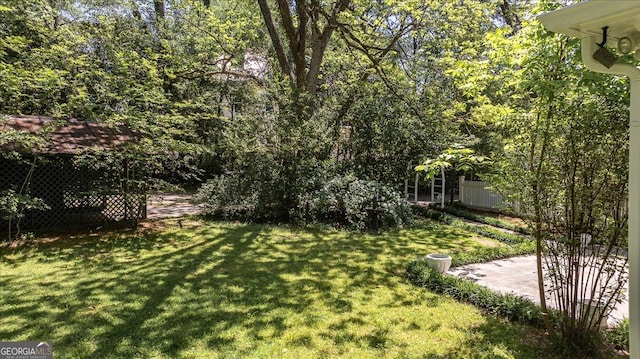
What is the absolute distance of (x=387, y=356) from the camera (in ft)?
10.7

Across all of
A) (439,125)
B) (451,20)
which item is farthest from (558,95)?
(451,20)

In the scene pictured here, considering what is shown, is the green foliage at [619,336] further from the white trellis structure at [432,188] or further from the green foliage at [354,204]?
the white trellis structure at [432,188]

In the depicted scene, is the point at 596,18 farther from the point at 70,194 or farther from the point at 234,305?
the point at 70,194

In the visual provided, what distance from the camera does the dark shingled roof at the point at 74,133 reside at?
741 centimetres

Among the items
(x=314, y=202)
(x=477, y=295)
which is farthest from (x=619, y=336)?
(x=314, y=202)

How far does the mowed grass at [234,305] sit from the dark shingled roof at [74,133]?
2.07m

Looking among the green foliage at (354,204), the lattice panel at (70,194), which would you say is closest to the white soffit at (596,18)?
the green foliage at (354,204)

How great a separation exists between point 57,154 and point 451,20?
10.5 metres

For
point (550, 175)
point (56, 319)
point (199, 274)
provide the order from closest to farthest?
point (550, 175), point (56, 319), point (199, 274)

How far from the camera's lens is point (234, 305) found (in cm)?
435

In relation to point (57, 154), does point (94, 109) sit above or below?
above

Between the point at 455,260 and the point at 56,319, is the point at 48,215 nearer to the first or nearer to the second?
the point at 56,319

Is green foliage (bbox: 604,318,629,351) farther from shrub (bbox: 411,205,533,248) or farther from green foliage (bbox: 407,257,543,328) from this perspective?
shrub (bbox: 411,205,533,248)

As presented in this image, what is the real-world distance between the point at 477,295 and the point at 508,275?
4.77 feet
